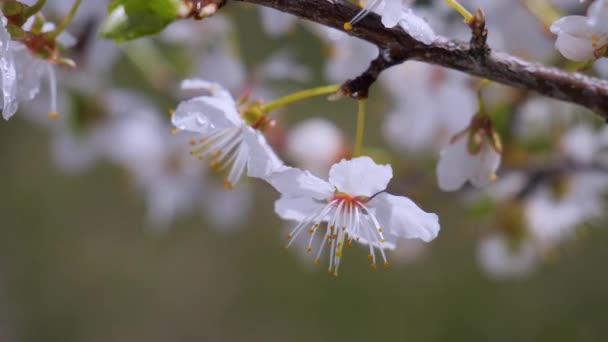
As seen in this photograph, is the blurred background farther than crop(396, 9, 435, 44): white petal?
Yes

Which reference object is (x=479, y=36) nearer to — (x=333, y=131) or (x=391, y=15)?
(x=391, y=15)

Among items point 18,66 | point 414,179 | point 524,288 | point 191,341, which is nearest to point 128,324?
point 191,341

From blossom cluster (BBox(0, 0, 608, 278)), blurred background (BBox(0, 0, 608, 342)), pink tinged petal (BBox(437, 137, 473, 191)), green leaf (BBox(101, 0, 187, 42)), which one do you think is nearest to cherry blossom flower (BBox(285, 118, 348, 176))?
blossom cluster (BBox(0, 0, 608, 278))

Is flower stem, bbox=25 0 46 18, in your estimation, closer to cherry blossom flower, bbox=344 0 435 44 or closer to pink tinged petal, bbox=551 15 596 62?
cherry blossom flower, bbox=344 0 435 44

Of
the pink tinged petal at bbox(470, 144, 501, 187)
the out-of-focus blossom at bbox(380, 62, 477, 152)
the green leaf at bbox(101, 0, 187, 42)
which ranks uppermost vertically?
the out-of-focus blossom at bbox(380, 62, 477, 152)

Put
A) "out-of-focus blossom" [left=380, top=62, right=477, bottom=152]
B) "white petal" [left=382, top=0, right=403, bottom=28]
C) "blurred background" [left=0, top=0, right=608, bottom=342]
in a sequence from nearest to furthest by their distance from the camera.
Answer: "white petal" [left=382, top=0, right=403, bottom=28]
"out-of-focus blossom" [left=380, top=62, right=477, bottom=152]
"blurred background" [left=0, top=0, right=608, bottom=342]

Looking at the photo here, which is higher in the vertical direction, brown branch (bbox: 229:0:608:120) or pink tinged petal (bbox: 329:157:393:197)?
brown branch (bbox: 229:0:608:120)

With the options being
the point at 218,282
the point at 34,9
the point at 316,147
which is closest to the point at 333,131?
the point at 316,147

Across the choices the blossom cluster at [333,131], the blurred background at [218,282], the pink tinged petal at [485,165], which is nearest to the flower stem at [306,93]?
Result: the blossom cluster at [333,131]
